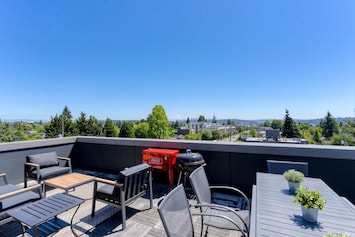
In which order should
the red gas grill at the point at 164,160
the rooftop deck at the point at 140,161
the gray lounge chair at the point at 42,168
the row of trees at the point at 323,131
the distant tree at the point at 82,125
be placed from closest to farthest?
the rooftop deck at the point at 140,161 → the gray lounge chair at the point at 42,168 → the red gas grill at the point at 164,160 → the distant tree at the point at 82,125 → the row of trees at the point at 323,131

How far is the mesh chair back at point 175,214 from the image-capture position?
3.73 ft

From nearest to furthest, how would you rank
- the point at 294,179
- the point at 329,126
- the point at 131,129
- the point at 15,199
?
1. the point at 294,179
2. the point at 15,199
3. the point at 131,129
4. the point at 329,126

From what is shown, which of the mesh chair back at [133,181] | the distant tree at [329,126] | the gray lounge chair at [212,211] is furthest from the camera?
the distant tree at [329,126]

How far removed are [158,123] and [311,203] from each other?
25.1 m

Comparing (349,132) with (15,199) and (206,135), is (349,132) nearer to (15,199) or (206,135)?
(206,135)

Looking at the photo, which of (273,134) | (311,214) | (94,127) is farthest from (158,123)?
(311,214)

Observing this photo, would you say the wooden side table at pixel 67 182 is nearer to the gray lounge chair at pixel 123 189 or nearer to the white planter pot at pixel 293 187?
the gray lounge chair at pixel 123 189

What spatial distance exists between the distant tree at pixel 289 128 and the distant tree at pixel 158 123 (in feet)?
85.3

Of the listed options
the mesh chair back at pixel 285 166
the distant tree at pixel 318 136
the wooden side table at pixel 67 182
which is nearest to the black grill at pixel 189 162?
the mesh chair back at pixel 285 166

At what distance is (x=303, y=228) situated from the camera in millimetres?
1241

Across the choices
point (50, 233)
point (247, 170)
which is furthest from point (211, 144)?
point (50, 233)

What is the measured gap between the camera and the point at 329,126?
41.2 metres

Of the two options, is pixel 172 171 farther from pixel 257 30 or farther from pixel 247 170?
pixel 257 30

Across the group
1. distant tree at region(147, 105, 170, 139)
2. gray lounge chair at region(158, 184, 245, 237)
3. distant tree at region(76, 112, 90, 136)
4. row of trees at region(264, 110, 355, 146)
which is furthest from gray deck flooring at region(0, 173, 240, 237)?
row of trees at region(264, 110, 355, 146)
